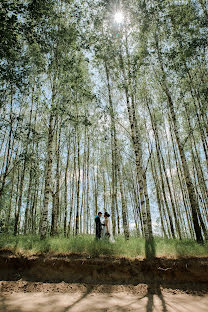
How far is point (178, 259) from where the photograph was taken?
6348 mm

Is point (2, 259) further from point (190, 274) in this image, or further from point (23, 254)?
point (190, 274)

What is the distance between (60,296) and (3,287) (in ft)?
5.75

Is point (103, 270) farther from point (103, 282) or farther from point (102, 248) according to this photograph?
point (102, 248)

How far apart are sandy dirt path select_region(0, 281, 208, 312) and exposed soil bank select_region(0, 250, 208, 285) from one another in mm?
334

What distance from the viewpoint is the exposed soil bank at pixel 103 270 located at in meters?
5.98

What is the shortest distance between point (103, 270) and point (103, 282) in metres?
0.33

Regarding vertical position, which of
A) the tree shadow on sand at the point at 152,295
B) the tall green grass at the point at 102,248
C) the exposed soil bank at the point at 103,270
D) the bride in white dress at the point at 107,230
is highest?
the bride in white dress at the point at 107,230

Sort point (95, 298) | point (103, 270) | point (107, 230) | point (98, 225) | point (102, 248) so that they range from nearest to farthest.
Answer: point (95, 298)
point (103, 270)
point (102, 248)
point (107, 230)
point (98, 225)

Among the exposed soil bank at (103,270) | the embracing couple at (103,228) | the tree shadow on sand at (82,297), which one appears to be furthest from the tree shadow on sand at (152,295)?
the embracing couple at (103,228)

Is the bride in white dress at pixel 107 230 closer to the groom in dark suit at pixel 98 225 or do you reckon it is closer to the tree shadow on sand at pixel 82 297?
the groom in dark suit at pixel 98 225

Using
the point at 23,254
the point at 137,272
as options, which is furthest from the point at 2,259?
the point at 137,272

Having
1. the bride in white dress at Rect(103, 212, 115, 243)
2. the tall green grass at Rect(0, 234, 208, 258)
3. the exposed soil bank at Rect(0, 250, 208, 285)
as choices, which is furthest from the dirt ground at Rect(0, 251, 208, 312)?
the bride in white dress at Rect(103, 212, 115, 243)

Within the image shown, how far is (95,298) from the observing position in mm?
4961

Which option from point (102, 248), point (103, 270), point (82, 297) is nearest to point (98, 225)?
point (102, 248)
